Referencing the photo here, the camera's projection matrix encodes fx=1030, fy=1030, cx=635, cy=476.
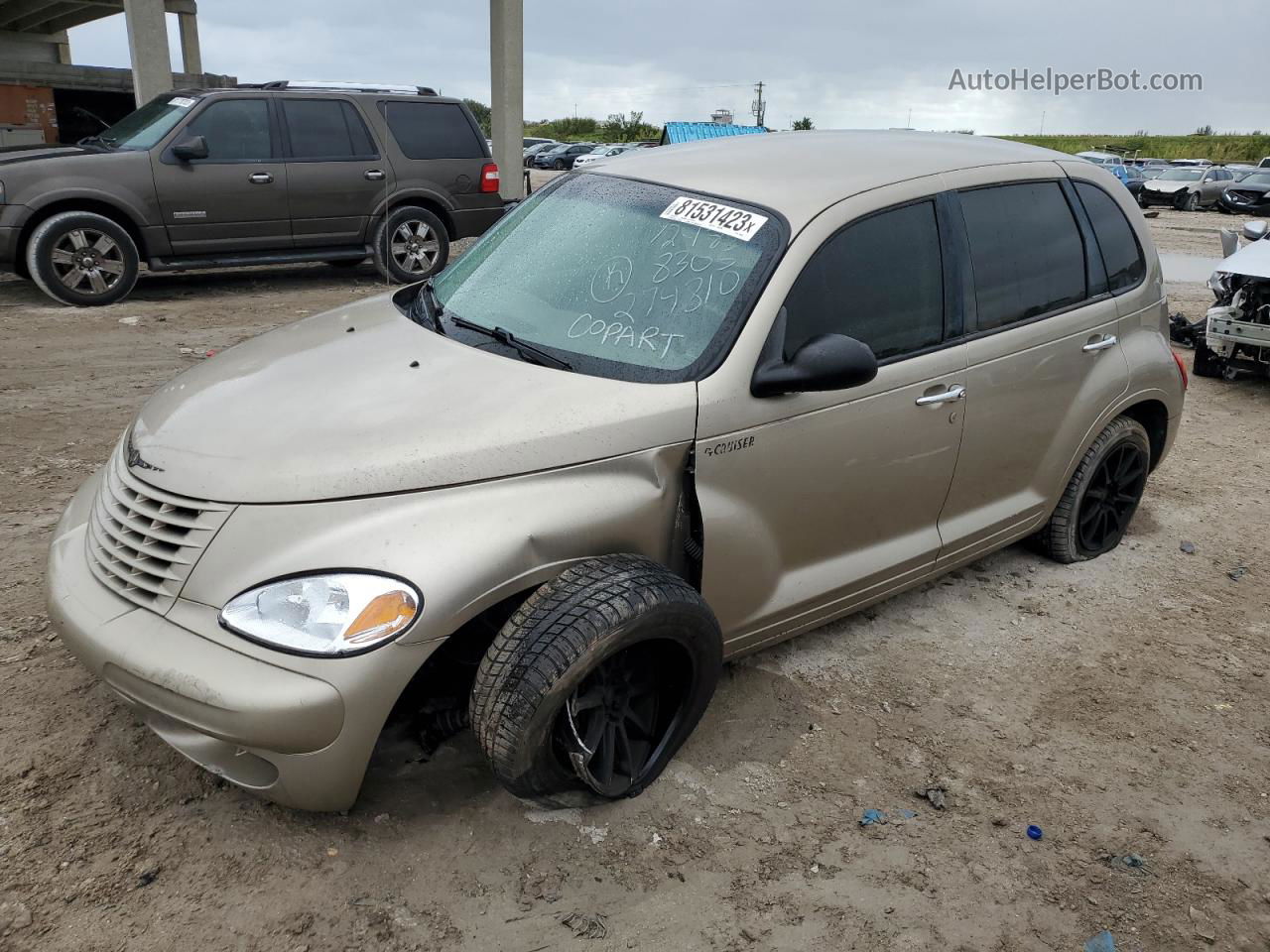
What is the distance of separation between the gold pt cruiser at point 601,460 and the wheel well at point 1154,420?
1.54 feet

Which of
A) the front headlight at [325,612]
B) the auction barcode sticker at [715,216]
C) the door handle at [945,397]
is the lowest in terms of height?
the front headlight at [325,612]

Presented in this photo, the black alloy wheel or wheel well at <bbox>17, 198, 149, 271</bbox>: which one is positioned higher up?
wheel well at <bbox>17, 198, 149, 271</bbox>

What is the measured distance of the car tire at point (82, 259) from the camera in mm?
8781

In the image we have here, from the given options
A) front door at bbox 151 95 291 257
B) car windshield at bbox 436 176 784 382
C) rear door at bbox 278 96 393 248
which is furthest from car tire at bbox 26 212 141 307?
car windshield at bbox 436 176 784 382

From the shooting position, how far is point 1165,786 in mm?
3230

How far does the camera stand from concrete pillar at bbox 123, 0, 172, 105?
1465cm

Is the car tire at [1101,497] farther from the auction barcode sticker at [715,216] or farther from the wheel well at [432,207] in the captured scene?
the wheel well at [432,207]

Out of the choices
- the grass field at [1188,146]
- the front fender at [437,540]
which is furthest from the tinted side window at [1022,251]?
the grass field at [1188,146]

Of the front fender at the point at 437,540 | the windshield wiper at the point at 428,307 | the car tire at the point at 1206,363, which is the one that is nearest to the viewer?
the front fender at the point at 437,540

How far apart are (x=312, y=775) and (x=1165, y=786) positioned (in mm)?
2566

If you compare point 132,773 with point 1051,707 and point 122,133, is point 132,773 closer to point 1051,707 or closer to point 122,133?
point 1051,707

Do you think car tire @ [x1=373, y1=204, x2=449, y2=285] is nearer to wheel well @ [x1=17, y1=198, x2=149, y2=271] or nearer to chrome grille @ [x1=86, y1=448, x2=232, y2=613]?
wheel well @ [x1=17, y1=198, x2=149, y2=271]

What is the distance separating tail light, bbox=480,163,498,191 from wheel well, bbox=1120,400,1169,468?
7.91 metres

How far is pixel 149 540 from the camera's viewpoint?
8.80 feet
